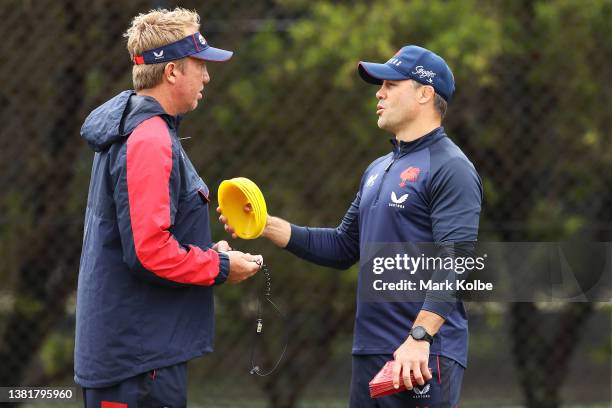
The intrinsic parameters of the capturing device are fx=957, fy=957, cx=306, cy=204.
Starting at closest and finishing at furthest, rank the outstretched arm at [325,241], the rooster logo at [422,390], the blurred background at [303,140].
Answer: 1. the rooster logo at [422,390]
2. the outstretched arm at [325,241]
3. the blurred background at [303,140]

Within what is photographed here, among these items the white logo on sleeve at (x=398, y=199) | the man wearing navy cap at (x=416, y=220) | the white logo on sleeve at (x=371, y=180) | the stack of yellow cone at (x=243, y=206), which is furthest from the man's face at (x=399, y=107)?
the stack of yellow cone at (x=243, y=206)

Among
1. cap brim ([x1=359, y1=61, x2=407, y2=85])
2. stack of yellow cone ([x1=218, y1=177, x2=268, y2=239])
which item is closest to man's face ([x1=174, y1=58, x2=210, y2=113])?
stack of yellow cone ([x1=218, y1=177, x2=268, y2=239])

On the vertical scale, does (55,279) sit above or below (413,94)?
below

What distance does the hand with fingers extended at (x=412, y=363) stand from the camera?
338 centimetres

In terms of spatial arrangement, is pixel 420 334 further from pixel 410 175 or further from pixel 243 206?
pixel 243 206

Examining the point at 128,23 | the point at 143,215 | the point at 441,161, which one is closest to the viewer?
the point at 143,215

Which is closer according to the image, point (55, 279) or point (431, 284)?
point (431, 284)

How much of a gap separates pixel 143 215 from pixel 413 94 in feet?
4.01

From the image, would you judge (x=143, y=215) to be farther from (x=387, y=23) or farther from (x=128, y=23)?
(x=387, y=23)

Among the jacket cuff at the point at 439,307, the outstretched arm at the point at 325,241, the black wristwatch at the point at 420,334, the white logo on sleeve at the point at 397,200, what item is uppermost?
the white logo on sleeve at the point at 397,200

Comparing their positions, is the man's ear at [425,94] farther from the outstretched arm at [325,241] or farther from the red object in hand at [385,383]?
the red object in hand at [385,383]

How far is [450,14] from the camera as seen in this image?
6188 mm

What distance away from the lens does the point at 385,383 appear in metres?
3.41

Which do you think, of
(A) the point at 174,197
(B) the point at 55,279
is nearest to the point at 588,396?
(B) the point at 55,279
